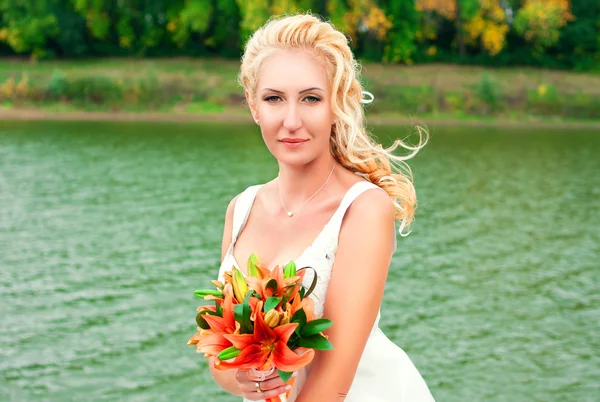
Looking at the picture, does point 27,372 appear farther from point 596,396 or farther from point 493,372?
point 596,396

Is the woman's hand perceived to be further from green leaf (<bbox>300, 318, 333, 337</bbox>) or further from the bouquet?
green leaf (<bbox>300, 318, 333, 337</bbox>)

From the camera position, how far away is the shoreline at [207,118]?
127 ft

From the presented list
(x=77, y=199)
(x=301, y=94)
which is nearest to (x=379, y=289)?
(x=301, y=94)

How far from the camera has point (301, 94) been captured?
9.64 ft

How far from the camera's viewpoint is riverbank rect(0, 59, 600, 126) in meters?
39.8

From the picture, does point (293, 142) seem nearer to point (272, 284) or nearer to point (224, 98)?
point (272, 284)

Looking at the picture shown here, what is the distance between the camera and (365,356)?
3.15 meters

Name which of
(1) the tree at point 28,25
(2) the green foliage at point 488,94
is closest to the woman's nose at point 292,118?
(2) the green foliage at point 488,94

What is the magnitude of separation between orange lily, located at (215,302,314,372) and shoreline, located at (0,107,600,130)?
118ft

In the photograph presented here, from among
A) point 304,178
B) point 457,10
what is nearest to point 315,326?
point 304,178

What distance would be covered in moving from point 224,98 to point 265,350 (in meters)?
39.0

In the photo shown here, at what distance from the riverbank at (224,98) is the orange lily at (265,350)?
36.4 m

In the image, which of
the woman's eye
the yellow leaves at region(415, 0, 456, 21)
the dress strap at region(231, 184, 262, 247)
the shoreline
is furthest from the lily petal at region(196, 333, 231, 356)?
the yellow leaves at region(415, 0, 456, 21)

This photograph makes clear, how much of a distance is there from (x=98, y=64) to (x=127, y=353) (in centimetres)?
4033
